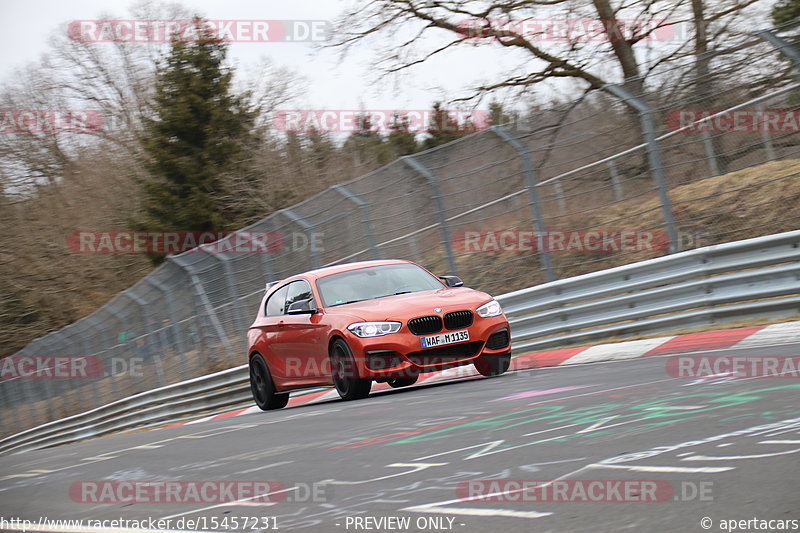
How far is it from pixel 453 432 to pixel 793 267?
5.06 meters

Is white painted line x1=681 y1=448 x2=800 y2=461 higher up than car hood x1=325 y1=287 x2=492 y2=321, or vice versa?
car hood x1=325 y1=287 x2=492 y2=321

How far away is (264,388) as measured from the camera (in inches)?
519

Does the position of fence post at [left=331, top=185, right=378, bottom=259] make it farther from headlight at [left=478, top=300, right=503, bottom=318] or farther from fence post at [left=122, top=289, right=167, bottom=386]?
fence post at [left=122, top=289, right=167, bottom=386]

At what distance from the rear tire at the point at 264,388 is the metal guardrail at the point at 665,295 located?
→ 3.19 metres

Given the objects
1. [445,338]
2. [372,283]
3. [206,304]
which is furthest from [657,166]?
[206,304]

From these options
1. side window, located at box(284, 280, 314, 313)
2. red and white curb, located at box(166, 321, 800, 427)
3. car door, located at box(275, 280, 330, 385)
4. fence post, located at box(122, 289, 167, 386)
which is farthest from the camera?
fence post, located at box(122, 289, 167, 386)

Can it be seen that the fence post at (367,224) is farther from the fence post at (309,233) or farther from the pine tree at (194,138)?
the pine tree at (194,138)

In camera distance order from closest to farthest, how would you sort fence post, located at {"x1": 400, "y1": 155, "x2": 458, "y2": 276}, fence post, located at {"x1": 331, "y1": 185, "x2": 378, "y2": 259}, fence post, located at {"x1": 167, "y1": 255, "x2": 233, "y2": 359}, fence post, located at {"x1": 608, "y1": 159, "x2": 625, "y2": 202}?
fence post, located at {"x1": 608, "y1": 159, "x2": 625, "y2": 202} < fence post, located at {"x1": 400, "y1": 155, "x2": 458, "y2": 276} < fence post, located at {"x1": 331, "y1": 185, "x2": 378, "y2": 259} < fence post, located at {"x1": 167, "y1": 255, "x2": 233, "y2": 359}

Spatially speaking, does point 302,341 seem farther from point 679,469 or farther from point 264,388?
point 679,469

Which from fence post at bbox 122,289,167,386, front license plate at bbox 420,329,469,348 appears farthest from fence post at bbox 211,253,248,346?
front license plate at bbox 420,329,469,348

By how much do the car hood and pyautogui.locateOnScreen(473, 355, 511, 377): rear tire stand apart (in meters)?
0.63

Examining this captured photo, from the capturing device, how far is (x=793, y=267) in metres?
10.4

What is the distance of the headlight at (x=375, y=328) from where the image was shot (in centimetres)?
1048

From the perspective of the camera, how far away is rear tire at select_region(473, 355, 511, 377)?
11.1 metres
